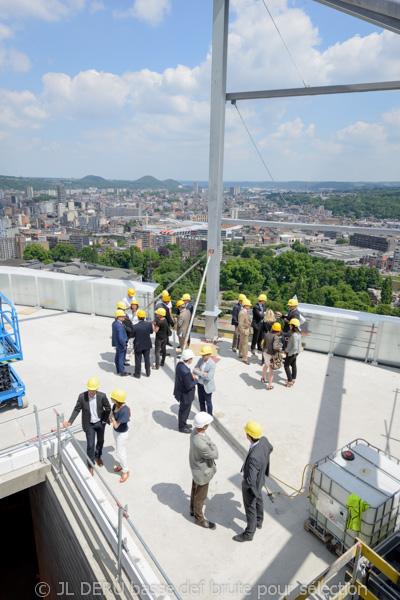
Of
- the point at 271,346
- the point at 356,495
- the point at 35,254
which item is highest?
the point at 271,346

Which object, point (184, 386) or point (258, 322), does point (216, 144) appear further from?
point (184, 386)

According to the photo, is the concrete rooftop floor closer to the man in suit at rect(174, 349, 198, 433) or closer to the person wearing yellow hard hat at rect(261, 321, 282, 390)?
the man in suit at rect(174, 349, 198, 433)

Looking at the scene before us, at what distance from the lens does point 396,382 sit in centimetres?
918

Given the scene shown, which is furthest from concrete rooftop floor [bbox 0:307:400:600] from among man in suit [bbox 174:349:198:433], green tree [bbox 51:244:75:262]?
green tree [bbox 51:244:75:262]

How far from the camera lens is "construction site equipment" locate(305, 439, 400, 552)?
4.35m

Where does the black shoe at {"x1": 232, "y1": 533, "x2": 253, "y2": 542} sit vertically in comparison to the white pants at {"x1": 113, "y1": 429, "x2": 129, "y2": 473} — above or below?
below

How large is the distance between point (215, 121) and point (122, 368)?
6.47m

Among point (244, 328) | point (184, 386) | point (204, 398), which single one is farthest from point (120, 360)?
point (244, 328)

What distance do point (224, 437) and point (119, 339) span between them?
3.08 metres

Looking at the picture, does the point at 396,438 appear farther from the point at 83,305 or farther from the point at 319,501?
the point at 83,305

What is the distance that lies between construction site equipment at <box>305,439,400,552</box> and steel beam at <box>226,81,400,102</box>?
709cm

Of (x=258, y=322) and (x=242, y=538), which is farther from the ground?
(x=258, y=322)

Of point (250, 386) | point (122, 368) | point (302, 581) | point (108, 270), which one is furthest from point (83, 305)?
point (108, 270)

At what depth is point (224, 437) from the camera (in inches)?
269
